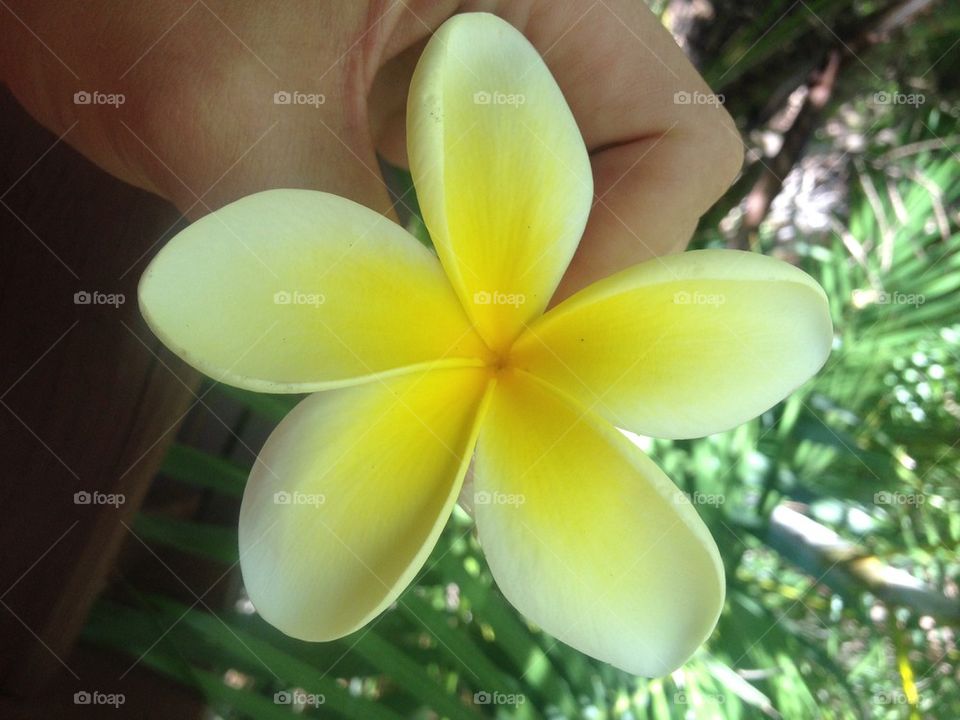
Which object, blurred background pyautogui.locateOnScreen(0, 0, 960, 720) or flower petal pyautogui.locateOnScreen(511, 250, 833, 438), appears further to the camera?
blurred background pyautogui.locateOnScreen(0, 0, 960, 720)

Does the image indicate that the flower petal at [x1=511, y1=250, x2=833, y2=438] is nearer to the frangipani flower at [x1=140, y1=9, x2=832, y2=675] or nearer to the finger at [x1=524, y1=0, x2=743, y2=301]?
the frangipani flower at [x1=140, y1=9, x2=832, y2=675]

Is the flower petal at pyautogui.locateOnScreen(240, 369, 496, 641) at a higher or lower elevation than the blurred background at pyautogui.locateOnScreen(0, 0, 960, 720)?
higher

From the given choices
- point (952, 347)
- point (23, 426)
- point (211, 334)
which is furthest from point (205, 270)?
point (952, 347)

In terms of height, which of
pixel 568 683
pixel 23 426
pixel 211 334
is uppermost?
pixel 211 334

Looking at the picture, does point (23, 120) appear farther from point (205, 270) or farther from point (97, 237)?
point (205, 270)

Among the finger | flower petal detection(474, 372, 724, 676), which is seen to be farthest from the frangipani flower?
the finger

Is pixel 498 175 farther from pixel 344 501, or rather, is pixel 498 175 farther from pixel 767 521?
pixel 767 521

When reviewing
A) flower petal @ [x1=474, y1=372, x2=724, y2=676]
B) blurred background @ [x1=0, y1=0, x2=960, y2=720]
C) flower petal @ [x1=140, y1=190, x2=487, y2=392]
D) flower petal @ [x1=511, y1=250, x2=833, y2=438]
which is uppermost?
flower petal @ [x1=140, y1=190, x2=487, y2=392]

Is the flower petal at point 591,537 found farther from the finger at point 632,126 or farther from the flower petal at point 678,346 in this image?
the finger at point 632,126
